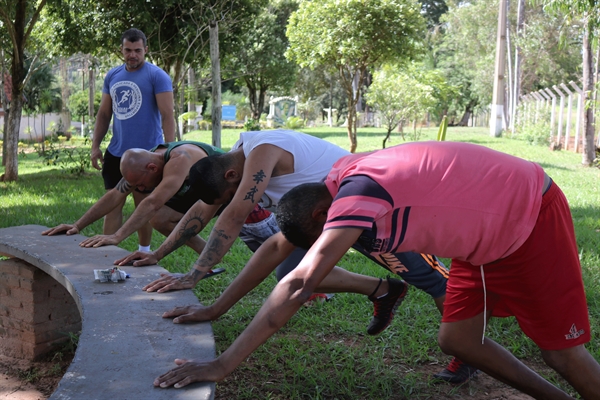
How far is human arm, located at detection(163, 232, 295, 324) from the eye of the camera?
282 cm

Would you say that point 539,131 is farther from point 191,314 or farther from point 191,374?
point 191,374

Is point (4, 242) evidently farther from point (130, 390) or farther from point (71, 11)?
point (71, 11)

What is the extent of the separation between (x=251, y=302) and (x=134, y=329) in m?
2.00

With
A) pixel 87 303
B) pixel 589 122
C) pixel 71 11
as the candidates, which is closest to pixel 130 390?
pixel 87 303

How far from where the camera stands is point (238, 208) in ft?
10.5

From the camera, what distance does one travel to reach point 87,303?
3.02m

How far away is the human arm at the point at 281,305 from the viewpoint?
2002mm

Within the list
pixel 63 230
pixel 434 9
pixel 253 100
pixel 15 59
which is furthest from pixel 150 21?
pixel 434 9

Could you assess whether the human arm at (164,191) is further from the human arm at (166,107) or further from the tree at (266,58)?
the tree at (266,58)

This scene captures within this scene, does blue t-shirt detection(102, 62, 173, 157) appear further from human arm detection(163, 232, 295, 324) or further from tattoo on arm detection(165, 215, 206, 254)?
human arm detection(163, 232, 295, 324)

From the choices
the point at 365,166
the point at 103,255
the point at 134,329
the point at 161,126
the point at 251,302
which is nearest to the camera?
the point at 365,166

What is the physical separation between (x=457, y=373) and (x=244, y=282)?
127cm

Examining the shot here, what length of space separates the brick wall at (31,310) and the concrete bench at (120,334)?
29 centimetres

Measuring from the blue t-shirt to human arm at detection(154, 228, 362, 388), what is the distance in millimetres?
3444
